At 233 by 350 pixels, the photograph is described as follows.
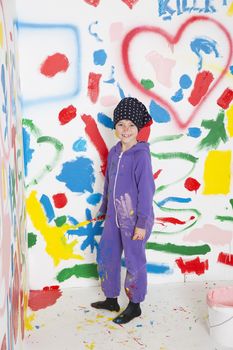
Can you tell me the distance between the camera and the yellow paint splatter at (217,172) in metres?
2.53

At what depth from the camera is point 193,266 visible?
264cm

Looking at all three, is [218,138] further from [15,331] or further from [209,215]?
[15,331]

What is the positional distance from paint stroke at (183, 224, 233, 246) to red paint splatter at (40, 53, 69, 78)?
3.69 ft

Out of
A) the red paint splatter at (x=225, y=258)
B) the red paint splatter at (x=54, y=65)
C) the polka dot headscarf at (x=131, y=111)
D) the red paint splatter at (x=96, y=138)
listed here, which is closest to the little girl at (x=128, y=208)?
the polka dot headscarf at (x=131, y=111)

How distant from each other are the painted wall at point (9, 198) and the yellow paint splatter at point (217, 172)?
1040 mm

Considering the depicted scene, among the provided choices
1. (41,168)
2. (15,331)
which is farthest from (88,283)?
(15,331)

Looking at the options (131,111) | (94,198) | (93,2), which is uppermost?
(93,2)

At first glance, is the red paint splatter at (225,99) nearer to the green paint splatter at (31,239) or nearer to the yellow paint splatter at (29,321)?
the green paint splatter at (31,239)

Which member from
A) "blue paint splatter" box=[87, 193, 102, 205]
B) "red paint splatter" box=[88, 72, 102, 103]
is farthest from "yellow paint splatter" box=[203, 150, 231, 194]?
"red paint splatter" box=[88, 72, 102, 103]

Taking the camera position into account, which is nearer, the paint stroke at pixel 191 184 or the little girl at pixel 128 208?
the little girl at pixel 128 208

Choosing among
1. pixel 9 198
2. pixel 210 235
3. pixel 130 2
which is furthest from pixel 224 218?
pixel 9 198

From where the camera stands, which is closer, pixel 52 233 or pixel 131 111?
pixel 131 111

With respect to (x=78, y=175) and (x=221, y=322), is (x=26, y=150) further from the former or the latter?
(x=221, y=322)

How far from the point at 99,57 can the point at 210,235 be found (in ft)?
3.74
